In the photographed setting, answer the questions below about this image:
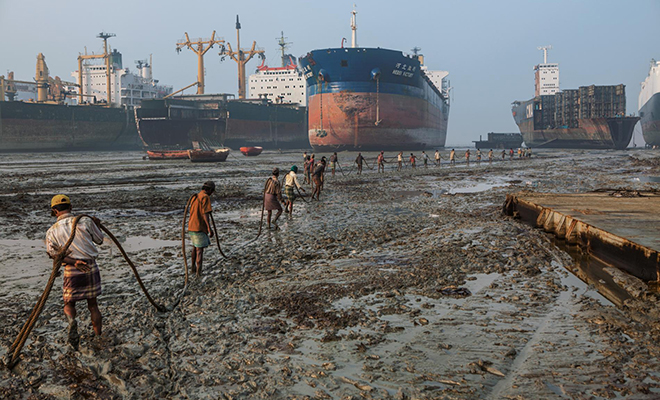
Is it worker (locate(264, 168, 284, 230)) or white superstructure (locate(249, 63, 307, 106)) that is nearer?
worker (locate(264, 168, 284, 230))

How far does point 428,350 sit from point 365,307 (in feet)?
4.33

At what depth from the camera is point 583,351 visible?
443 cm

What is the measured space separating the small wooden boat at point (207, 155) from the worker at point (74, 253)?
3693 cm

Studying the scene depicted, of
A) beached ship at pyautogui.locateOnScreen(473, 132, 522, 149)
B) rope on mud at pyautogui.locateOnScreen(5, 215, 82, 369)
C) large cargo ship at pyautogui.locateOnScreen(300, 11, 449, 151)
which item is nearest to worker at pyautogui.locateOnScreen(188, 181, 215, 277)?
rope on mud at pyautogui.locateOnScreen(5, 215, 82, 369)

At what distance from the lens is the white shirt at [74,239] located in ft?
14.9

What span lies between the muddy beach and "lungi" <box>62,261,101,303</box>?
19.1 inches

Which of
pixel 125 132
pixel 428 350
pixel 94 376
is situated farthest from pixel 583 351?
pixel 125 132

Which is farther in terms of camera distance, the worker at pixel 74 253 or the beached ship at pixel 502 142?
the beached ship at pixel 502 142

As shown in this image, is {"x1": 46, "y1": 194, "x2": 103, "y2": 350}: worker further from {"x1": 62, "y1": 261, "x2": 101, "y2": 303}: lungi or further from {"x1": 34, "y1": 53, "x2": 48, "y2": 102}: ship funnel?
{"x1": 34, "y1": 53, "x2": 48, "y2": 102}: ship funnel

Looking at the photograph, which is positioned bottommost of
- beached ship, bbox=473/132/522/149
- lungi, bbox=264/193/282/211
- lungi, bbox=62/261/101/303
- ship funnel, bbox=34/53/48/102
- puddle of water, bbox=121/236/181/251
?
puddle of water, bbox=121/236/181/251

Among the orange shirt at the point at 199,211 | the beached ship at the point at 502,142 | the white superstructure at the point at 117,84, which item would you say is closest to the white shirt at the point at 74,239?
the orange shirt at the point at 199,211

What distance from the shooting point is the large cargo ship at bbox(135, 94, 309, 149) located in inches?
2251

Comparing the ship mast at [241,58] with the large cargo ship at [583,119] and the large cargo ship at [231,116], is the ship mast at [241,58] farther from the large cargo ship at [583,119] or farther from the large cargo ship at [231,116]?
the large cargo ship at [583,119]

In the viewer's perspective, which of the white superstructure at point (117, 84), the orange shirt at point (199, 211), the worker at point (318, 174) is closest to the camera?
the orange shirt at point (199, 211)
